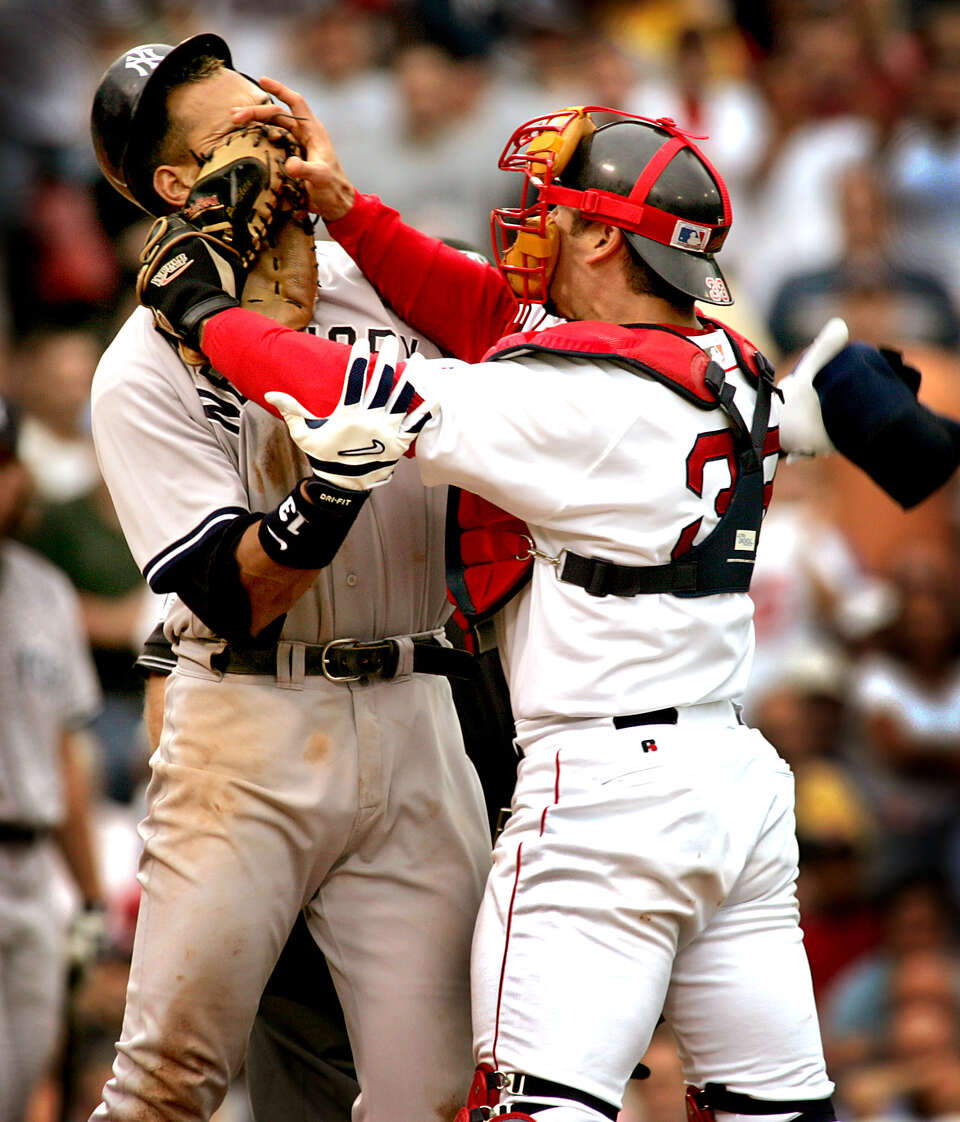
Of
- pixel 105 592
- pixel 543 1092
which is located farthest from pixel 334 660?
pixel 105 592

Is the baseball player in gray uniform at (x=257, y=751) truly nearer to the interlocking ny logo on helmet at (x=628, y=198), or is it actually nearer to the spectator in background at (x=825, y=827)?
the interlocking ny logo on helmet at (x=628, y=198)

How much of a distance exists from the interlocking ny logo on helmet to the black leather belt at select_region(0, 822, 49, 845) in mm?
3322

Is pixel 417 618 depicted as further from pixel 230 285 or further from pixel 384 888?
pixel 230 285

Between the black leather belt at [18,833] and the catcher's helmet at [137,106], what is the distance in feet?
9.53

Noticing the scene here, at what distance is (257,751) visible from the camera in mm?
3164

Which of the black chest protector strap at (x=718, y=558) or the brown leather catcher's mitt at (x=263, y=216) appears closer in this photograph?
the black chest protector strap at (x=718, y=558)

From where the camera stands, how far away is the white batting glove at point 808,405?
3211 mm

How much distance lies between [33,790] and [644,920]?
3422 mm

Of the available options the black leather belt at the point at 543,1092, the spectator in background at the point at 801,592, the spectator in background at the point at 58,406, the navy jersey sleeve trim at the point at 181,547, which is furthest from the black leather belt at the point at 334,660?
the spectator in background at the point at 58,406

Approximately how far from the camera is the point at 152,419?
3.16 meters

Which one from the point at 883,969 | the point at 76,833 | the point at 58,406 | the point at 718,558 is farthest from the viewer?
the point at 58,406

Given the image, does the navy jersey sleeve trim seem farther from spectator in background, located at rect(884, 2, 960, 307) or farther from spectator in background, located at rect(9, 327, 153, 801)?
spectator in background, located at rect(884, 2, 960, 307)

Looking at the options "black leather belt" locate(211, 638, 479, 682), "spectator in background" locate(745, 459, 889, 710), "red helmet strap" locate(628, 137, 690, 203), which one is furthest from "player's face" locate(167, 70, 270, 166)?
"spectator in background" locate(745, 459, 889, 710)

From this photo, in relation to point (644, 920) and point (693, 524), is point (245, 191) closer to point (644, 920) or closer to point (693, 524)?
point (693, 524)
